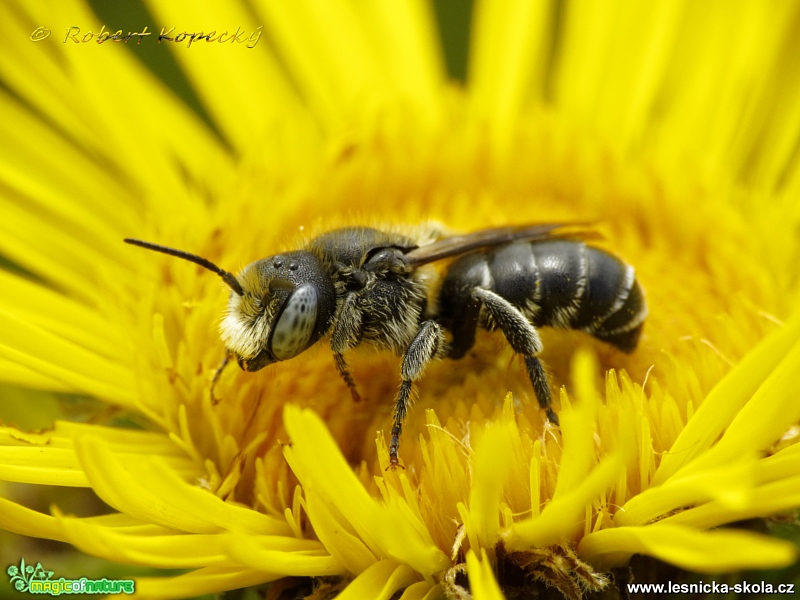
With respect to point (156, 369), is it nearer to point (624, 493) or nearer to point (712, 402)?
point (624, 493)

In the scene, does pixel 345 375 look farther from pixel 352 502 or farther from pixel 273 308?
pixel 352 502

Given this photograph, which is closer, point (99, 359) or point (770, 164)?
point (99, 359)

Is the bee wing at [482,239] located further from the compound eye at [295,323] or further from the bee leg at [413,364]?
the compound eye at [295,323]

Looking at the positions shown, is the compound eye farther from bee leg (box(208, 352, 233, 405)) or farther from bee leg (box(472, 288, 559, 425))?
bee leg (box(472, 288, 559, 425))

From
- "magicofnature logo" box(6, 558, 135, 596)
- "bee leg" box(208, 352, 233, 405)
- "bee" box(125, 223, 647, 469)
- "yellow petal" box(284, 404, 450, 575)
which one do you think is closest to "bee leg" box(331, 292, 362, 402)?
"bee" box(125, 223, 647, 469)

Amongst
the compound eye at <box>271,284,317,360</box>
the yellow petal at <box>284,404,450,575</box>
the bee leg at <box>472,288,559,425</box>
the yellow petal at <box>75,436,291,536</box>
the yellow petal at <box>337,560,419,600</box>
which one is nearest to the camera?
the yellow petal at <box>284,404,450,575</box>

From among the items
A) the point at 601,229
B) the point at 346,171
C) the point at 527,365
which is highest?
→ the point at 346,171

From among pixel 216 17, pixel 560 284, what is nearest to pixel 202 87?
pixel 216 17

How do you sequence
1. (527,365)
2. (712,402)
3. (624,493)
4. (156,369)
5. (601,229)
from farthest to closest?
(601,229), (156,369), (527,365), (624,493), (712,402)

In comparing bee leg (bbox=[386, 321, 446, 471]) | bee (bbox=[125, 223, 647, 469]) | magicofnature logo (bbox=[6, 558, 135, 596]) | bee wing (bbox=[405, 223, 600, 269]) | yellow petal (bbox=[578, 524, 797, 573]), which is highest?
bee wing (bbox=[405, 223, 600, 269])
